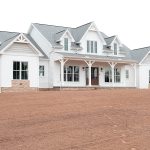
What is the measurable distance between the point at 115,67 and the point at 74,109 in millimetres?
26689

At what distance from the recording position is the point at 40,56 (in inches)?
1411

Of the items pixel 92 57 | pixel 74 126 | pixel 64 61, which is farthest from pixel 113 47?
pixel 74 126

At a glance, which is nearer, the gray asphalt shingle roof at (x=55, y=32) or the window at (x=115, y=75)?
the gray asphalt shingle roof at (x=55, y=32)

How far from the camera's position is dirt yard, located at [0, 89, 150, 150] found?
34.6ft

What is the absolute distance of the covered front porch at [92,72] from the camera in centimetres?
3712

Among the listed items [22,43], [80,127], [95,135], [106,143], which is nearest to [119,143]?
[106,143]

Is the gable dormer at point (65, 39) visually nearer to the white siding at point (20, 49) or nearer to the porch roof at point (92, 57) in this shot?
the porch roof at point (92, 57)

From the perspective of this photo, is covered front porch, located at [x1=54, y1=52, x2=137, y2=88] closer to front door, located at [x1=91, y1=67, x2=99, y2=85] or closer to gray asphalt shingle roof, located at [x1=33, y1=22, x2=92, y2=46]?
front door, located at [x1=91, y1=67, x2=99, y2=85]

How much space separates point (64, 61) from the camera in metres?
36.0

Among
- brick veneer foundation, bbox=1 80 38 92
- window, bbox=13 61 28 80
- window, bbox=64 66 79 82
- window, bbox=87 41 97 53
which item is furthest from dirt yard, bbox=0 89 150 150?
window, bbox=87 41 97 53

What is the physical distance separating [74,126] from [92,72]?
27981 millimetres

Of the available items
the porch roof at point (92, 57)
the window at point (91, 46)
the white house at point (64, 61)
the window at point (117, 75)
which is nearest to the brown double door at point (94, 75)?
the white house at point (64, 61)

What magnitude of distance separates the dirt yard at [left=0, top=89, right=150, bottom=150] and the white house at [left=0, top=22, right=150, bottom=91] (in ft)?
48.9

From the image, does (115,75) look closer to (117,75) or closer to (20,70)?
(117,75)
